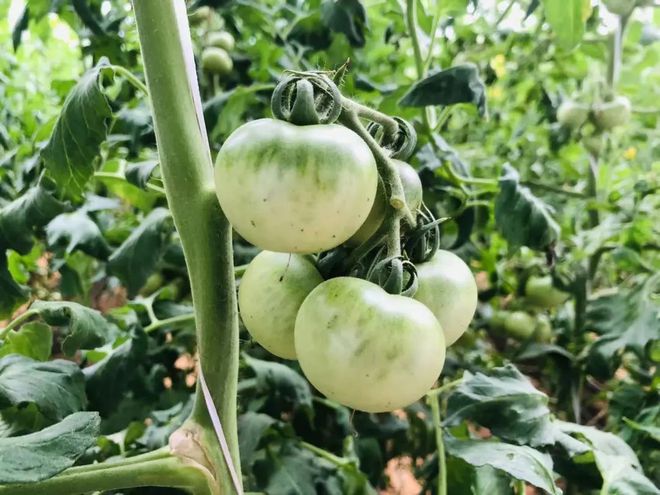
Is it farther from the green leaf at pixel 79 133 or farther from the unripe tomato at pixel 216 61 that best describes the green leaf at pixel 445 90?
the unripe tomato at pixel 216 61

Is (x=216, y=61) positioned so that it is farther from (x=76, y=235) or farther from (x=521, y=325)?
(x=521, y=325)

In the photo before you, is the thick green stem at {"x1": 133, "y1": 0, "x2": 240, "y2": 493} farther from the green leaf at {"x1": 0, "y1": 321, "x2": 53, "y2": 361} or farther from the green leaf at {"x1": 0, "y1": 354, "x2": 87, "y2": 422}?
the green leaf at {"x1": 0, "y1": 321, "x2": 53, "y2": 361}

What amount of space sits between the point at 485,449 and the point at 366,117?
1.06 feet

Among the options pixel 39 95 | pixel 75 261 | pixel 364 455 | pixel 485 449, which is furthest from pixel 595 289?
pixel 39 95

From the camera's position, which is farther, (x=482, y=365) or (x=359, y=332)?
(x=482, y=365)

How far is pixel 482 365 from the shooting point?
102cm

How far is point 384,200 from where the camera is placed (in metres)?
0.42

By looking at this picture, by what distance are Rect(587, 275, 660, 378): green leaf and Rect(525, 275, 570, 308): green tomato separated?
119 mm

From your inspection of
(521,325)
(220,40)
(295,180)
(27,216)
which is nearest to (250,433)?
(27,216)

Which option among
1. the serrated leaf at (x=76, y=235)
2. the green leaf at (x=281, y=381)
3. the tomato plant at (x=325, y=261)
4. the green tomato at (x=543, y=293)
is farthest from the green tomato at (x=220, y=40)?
the green tomato at (x=543, y=293)

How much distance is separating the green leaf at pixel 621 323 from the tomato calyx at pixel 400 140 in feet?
1.75

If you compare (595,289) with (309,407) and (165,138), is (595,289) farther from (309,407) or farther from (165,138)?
(165,138)

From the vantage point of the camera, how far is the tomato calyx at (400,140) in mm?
433

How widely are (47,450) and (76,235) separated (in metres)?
0.39
